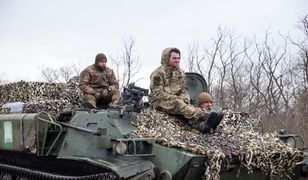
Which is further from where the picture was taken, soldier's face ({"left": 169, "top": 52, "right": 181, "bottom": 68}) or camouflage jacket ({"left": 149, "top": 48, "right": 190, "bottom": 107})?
soldier's face ({"left": 169, "top": 52, "right": 181, "bottom": 68})

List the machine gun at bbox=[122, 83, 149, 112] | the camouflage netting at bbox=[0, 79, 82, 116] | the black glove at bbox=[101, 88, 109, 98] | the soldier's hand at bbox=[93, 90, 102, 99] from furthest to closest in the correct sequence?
the camouflage netting at bbox=[0, 79, 82, 116] < the black glove at bbox=[101, 88, 109, 98] < the soldier's hand at bbox=[93, 90, 102, 99] < the machine gun at bbox=[122, 83, 149, 112]

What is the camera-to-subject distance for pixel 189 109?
768cm

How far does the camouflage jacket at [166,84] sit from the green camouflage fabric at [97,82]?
4.62ft

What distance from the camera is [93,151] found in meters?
6.59

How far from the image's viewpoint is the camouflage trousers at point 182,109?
301 inches

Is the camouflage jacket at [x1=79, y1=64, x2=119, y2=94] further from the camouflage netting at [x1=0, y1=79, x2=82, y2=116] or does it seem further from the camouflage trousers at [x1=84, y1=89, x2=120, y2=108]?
the camouflage netting at [x1=0, y1=79, x2=82, y2=116]

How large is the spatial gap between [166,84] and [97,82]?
1.69 meters

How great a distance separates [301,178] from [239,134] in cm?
112

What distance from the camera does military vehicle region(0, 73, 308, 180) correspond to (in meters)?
6.11

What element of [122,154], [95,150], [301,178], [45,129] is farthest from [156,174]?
[301,178]

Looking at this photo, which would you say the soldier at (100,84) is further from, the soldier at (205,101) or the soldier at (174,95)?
the soldier at (205,101)

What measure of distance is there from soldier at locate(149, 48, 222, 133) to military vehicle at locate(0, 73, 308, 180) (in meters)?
0.30

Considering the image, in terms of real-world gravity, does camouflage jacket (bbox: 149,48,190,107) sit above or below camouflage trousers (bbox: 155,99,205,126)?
above

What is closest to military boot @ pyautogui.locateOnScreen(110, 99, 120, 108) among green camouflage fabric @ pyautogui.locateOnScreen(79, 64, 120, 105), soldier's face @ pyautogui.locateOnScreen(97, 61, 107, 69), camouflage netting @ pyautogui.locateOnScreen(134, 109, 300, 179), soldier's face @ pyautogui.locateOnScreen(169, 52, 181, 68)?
green camouflage fabric @ pyautogui.locateOnScreen(79, 64, 120, 105)
